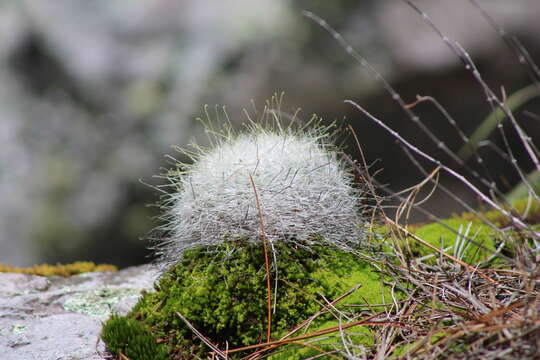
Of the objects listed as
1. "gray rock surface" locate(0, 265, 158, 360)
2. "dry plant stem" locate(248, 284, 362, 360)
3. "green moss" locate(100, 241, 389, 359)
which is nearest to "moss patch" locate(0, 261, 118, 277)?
"gray rock surface" locate(0, 265, 158, 360)

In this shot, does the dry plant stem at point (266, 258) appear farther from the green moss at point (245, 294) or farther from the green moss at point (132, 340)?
the green moss at point (132, 340)

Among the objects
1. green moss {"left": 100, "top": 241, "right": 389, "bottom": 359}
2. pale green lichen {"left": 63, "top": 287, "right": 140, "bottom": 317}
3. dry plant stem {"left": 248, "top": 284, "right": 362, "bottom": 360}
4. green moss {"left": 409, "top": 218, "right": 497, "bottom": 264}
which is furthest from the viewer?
pale green lichen {"left": 63, "top": 287, "right": 140, "bottom": 317}

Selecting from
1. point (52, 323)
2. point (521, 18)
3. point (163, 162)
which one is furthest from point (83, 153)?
point (521, 18)

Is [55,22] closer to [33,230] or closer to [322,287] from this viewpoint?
[33,230]

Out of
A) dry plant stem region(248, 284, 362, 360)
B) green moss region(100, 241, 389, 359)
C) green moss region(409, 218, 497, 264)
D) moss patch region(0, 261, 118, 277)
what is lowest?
green moss region(409, 218, 497, 264)

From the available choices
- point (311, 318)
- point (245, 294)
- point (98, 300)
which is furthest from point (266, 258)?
point (98, 300)

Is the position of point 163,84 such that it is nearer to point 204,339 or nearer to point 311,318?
point 204,339

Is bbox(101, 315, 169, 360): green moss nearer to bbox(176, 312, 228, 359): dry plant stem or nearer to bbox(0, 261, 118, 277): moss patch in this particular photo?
bbox(176, 312, 228, 359): dry plant stem
